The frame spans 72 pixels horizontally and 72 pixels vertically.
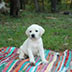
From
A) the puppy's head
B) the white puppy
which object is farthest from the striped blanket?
the puppy's head

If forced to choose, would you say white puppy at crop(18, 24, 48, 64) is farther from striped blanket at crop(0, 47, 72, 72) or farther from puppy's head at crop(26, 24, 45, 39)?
striped blanket at crop(0, 47, 72, 72)

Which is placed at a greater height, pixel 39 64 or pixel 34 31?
pixel 34 31

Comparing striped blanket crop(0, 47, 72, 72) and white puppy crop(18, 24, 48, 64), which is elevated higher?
white puppy crop(18, 24, 48, 64)

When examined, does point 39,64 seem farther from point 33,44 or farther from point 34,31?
point 34,31

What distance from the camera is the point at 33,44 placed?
445 cm

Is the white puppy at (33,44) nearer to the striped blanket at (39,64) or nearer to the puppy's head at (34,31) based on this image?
the puppy's head at (34,31)

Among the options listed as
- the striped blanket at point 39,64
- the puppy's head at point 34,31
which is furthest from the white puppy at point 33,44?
the striped blanket at point 39,64

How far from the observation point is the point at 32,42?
4469mm

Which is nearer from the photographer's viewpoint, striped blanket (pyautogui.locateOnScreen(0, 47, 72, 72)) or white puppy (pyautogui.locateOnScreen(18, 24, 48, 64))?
striped blanket (pyautogui.locateOnScreen(0, 47, 72, 72))

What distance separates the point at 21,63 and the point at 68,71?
3.74 feet

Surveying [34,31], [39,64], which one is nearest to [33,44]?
[34,31]

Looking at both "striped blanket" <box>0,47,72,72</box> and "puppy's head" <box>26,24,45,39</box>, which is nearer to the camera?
"striped blanket" <box>0,47,72,72</box>

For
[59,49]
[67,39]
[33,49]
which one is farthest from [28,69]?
[67,39]

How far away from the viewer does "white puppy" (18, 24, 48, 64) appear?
427 cm
